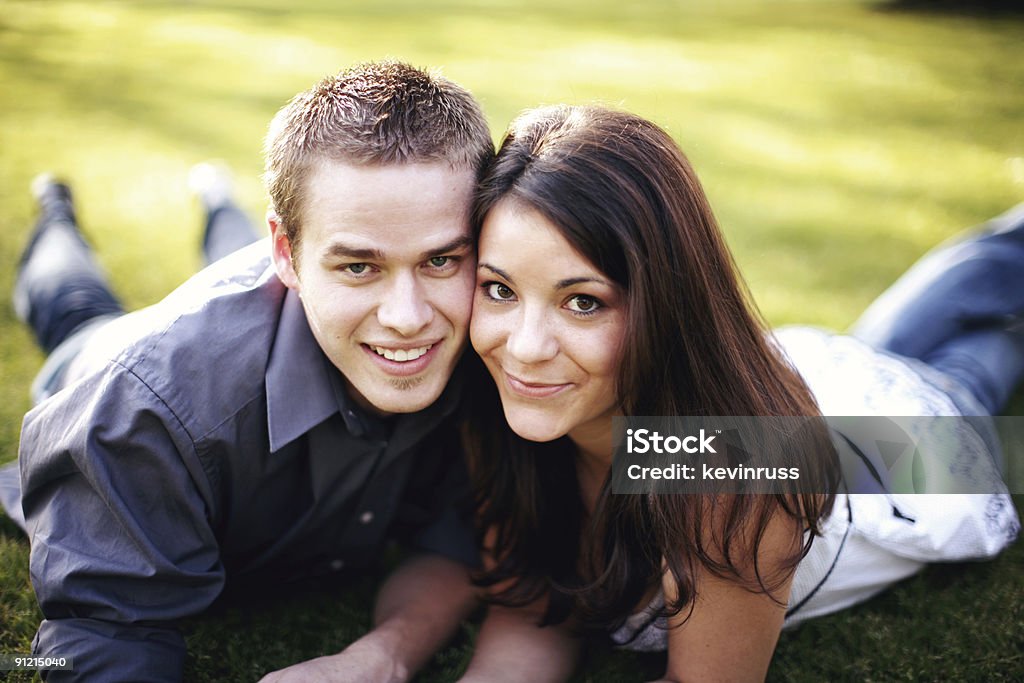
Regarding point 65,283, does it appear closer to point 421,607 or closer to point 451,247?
point 421,607

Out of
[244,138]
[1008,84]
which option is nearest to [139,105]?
[244,138]

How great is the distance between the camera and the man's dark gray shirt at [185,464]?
2387mm

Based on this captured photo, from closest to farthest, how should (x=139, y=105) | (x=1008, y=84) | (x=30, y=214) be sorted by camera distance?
(x=30, y=214) → (x=139, y=105) → (x=1008, y=84)

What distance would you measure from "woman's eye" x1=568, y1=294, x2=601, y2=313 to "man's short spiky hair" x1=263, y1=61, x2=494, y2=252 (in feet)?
1.67

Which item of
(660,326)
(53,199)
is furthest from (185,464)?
(53,199)

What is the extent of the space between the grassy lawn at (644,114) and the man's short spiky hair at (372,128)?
63 cm

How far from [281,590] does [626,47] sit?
32.8 feet

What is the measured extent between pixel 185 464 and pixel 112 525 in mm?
245

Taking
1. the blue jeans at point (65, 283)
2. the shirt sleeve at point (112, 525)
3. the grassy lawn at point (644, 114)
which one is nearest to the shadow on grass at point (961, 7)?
the grassy lawn at point (644, 114)

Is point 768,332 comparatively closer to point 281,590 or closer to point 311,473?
point 311,473

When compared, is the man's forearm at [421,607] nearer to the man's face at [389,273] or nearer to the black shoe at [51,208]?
the man's face at [389,273]

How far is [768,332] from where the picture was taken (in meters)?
2.82

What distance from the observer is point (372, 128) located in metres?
2.43

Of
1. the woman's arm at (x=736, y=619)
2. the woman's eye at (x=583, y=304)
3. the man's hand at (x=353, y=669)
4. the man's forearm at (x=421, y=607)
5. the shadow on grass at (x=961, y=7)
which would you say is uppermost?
the woman's eye at (x=583, y=304)
